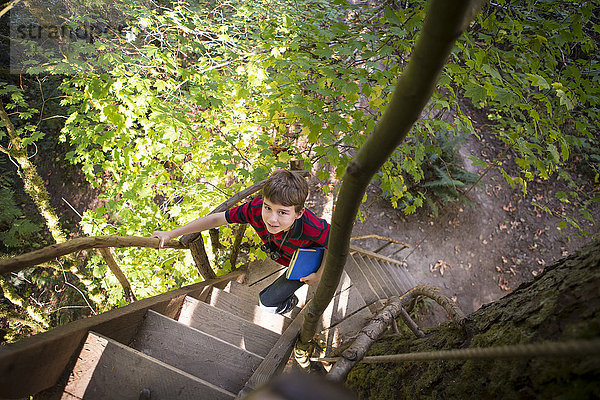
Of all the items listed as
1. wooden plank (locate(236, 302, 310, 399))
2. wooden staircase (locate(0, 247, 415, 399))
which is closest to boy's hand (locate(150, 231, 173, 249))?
wooden staircase (locate(0, 247, 415, 399))

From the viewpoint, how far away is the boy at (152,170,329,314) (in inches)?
87.4

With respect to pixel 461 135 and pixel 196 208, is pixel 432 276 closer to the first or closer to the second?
pixel 461 135

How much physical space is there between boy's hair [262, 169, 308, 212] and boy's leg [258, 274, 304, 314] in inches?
Answer: 46.9

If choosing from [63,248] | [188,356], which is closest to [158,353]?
[188,356]

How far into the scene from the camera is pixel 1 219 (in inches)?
221

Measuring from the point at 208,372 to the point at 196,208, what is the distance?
213 centimetres

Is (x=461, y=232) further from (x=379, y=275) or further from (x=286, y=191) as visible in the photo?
(x=286, y=191)

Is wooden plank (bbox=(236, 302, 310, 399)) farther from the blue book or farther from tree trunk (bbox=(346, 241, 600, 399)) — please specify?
tree trunk (bbox=(346, 241, 600, 399))

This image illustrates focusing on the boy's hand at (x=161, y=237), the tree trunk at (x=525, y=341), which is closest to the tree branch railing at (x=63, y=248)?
the boy's hand at (x=161, y=237)

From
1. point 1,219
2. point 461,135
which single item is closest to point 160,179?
point 1,219

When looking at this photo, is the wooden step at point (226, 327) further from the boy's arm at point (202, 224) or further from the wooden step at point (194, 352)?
the boy's arm at point (202, 224)

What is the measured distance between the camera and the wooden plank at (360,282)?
3.99 meters

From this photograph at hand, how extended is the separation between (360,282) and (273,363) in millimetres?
2416

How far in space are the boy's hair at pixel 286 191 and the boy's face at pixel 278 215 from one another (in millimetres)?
32
